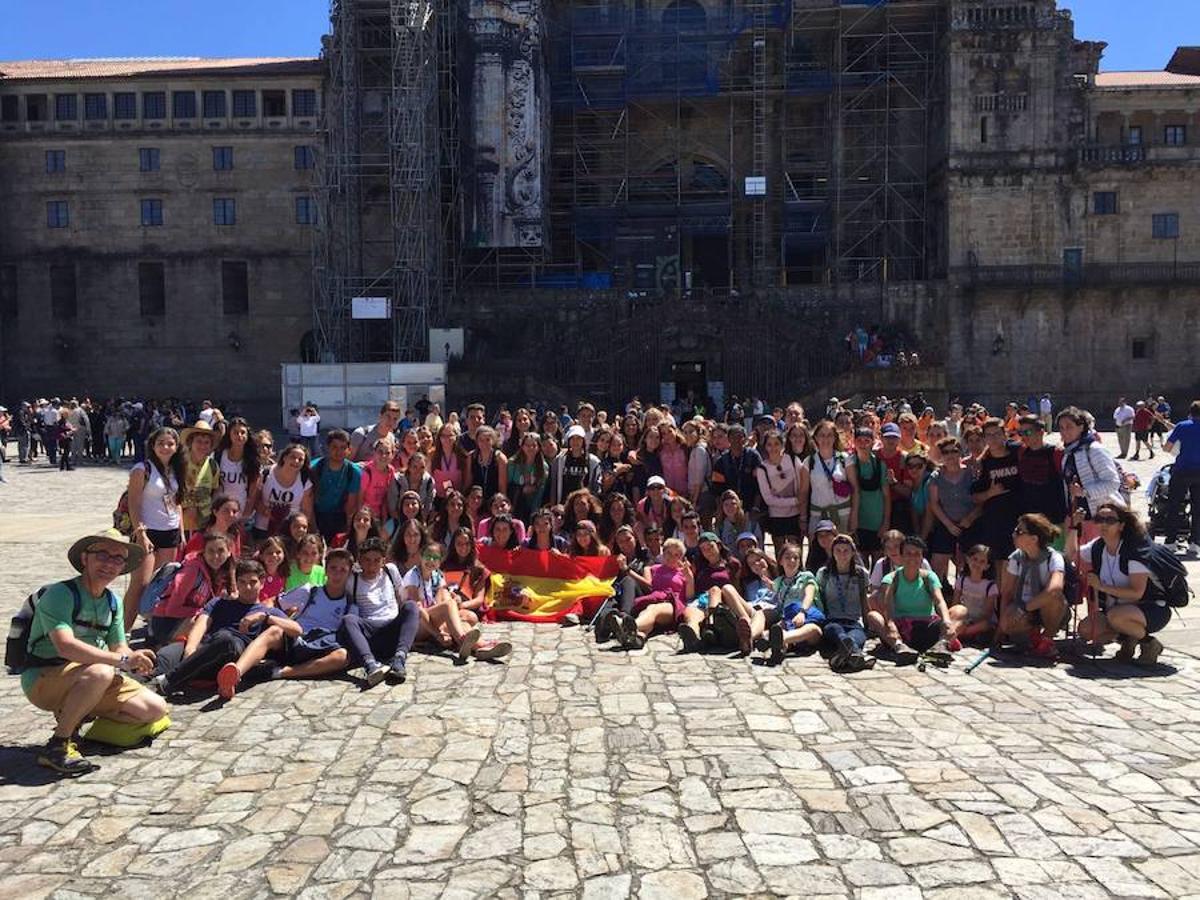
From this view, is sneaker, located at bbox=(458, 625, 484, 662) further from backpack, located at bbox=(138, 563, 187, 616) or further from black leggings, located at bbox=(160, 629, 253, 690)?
backpack, located at bbox=(138, 563, 187, 616)

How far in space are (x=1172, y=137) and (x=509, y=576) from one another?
39.2 meters

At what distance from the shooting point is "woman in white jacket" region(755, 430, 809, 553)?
425 inches

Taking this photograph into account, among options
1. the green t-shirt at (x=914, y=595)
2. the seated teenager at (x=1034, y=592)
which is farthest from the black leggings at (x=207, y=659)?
the seated teenager at (x=1034, y=592)

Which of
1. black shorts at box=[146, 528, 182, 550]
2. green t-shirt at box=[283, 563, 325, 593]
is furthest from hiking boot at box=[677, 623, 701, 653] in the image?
black shorts at box=[146, 528, 182, 550]

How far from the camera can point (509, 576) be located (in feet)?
35.8

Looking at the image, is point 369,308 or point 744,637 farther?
point 369,308

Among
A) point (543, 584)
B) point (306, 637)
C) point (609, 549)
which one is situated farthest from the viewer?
point (609, 549)

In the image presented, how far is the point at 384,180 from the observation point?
3747cm

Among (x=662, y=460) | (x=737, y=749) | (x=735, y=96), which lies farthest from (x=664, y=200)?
(x=737, y=749)

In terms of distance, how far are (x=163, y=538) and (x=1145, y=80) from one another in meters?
41.9

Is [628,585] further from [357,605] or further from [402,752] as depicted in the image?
[402,752]

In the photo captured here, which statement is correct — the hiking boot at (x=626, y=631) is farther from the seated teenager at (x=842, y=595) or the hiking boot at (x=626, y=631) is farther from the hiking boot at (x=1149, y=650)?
the hiking boot at (x=1149, y=650)

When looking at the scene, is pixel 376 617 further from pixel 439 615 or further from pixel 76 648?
pixel 76 648

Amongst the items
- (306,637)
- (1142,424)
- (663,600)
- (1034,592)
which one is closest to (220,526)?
(306,637)
